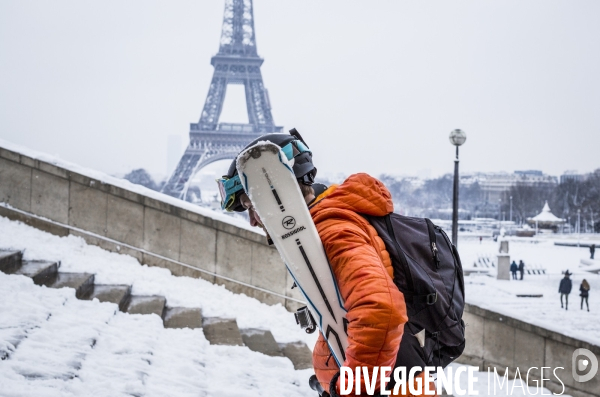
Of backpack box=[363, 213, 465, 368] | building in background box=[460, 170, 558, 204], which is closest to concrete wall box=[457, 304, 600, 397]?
backpack box=[363, 213, 465, 368]

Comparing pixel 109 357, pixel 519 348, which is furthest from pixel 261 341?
pixel 519 348

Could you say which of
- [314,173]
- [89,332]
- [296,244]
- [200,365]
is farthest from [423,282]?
[89,332]

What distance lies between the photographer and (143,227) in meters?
7.28

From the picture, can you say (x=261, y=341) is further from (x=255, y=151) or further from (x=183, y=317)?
(x=255, y=151)

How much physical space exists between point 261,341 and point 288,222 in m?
3.72

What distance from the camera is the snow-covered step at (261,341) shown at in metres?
4.91

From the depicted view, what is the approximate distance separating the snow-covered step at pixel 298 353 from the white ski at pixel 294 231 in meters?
3.09

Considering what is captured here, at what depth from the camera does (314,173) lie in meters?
2.01

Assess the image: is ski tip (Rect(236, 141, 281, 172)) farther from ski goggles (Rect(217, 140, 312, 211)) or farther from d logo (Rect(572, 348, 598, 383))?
d logo (Rect(572, 348, 598, 383))

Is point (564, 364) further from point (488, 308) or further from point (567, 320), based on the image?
point (567, 320)

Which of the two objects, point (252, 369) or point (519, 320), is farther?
point (519, 320)

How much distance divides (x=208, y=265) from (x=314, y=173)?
5372 mm

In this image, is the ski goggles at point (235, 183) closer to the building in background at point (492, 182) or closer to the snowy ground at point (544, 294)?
the snowy ground at point (544, 294)

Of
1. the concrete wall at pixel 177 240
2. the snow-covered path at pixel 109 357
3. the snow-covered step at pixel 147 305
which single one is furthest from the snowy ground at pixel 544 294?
Answer: the snow-covered step at pixel 147 305
